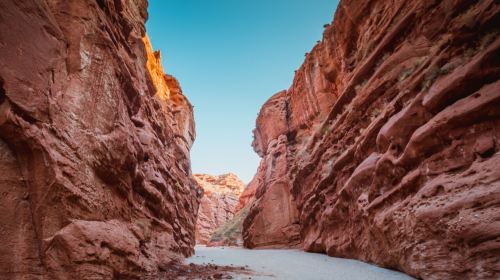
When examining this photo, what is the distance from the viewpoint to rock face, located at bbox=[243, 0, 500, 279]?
5152 mm

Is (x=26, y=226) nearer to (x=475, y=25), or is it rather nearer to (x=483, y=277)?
(x=483, y=277)

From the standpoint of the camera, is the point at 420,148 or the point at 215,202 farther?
the point at 215,202

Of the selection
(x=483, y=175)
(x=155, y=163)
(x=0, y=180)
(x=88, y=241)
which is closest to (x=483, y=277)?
(x=483, y=175)

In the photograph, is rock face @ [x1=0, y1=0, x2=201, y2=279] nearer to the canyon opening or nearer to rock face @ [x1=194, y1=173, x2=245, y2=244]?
the canyon opening

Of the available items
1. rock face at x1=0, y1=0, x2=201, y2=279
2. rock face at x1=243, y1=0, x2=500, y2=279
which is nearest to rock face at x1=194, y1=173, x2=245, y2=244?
rock face at x1=243, y1=0, x2=500, y2=279

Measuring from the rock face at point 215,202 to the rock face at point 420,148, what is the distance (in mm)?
35799

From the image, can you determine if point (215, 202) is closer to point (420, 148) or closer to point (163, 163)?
point (163, 163)

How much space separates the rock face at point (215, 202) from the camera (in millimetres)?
54312

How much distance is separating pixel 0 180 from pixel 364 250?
35.5ft

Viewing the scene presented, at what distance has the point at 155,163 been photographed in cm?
1180

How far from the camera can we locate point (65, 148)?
17.6 feet

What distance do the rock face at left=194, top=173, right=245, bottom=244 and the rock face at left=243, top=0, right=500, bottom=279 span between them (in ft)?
117

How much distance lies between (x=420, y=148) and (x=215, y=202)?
199ft

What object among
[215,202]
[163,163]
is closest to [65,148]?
[163,163]
